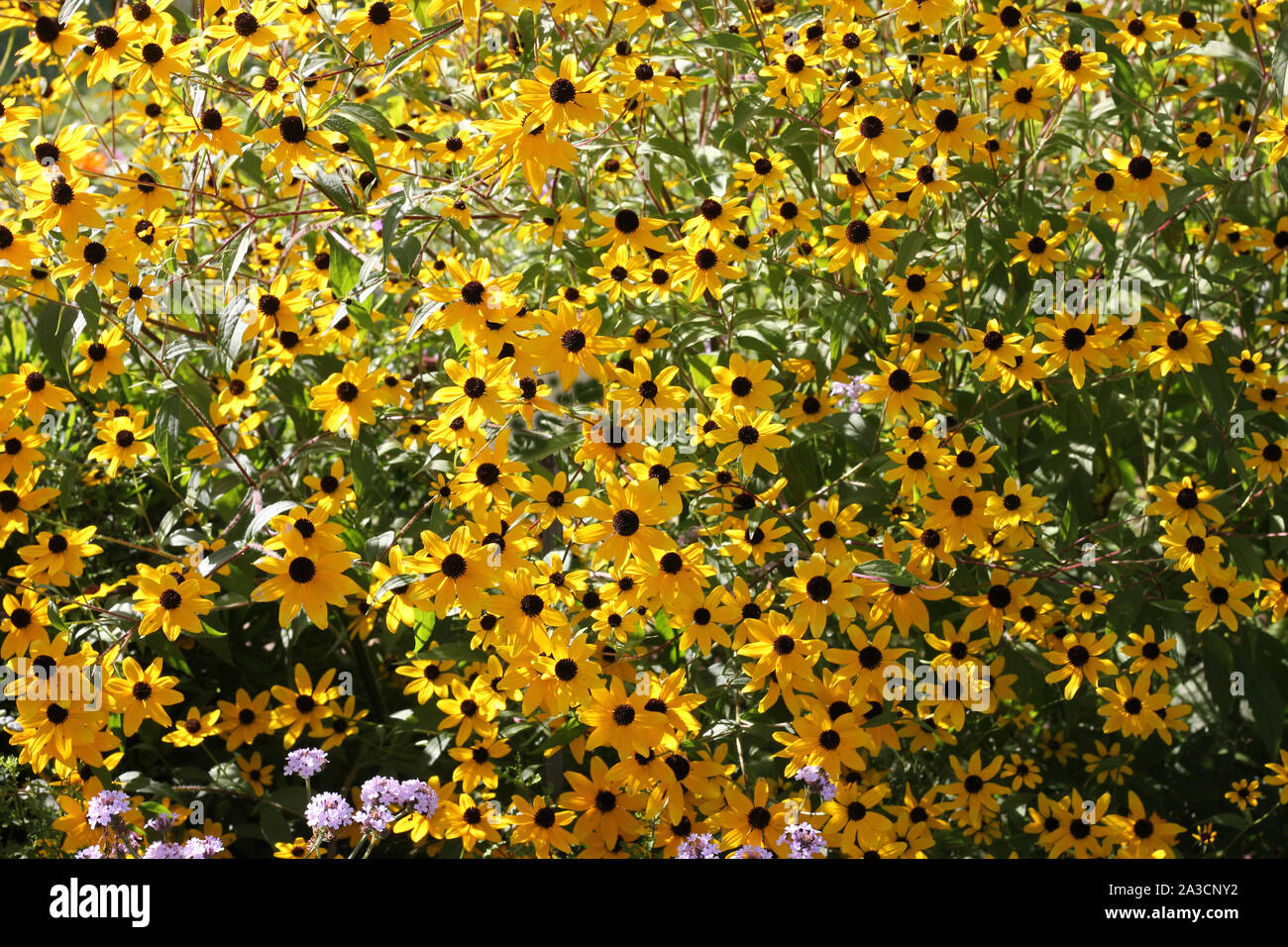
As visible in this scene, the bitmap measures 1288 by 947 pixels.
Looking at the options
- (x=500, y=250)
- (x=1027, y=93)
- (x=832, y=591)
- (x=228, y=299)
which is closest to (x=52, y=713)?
(x=228, y=299)

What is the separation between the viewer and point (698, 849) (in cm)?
231

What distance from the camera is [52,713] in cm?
226

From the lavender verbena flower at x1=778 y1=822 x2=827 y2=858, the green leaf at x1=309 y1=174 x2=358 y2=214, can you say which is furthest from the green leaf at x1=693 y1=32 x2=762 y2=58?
the lavender verbena flower at x1=778 y1=822 x2=827 y2=858

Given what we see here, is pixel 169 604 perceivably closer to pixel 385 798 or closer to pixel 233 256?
pixel 385 798

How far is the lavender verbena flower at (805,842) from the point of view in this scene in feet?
7.42

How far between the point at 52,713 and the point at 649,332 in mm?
1483

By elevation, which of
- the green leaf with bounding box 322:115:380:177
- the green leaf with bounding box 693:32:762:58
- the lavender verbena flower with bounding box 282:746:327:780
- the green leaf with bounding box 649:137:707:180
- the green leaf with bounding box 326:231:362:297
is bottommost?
the lavender verbena flower with bounding box 282:746:327:780

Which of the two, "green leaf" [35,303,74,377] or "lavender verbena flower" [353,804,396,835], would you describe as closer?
"lavender verbena flower" [353,804,396,835]

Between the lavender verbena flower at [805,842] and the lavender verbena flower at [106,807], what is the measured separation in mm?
1362

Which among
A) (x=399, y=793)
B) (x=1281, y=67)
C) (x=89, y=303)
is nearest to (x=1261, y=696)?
(x=1281, y=67)

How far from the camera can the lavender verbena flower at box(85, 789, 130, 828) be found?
7.36 feet

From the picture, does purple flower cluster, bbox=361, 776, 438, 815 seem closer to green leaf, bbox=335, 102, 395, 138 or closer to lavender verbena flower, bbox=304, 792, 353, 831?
lavender verbena flower, bbox=304, 792, 353, 831

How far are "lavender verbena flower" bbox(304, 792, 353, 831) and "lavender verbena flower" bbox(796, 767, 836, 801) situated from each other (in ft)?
3.14
